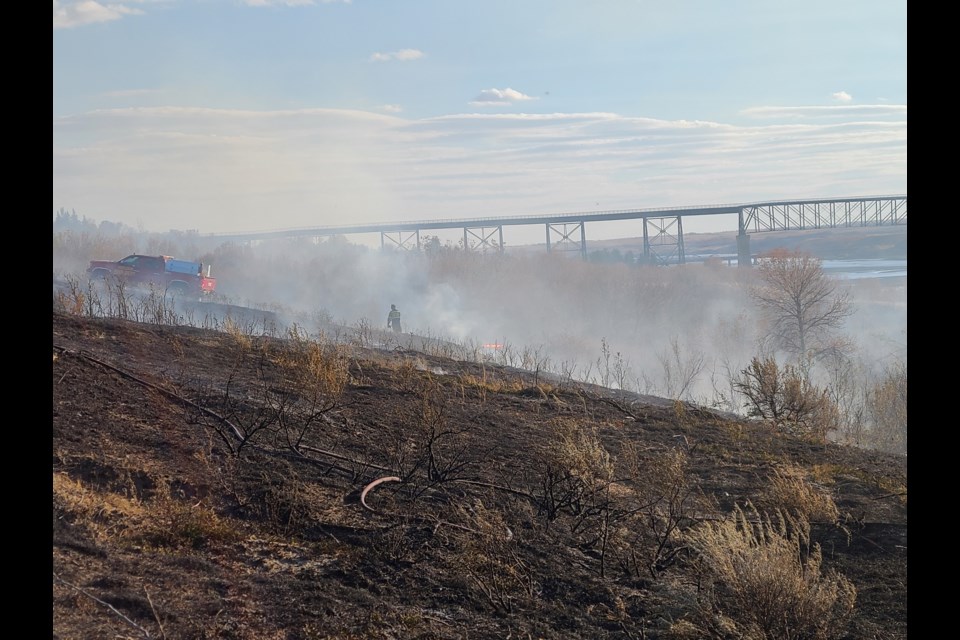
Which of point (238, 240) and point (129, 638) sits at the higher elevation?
point (238, 240)

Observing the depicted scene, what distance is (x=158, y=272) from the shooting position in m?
30.2

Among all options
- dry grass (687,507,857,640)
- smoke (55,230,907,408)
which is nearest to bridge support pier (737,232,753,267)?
smoke (55,230,907,408)

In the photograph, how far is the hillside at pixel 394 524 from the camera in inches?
187

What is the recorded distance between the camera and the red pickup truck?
97.3 ft

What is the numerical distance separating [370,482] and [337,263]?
1886 inches

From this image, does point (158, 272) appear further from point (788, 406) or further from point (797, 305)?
point (797, 305)

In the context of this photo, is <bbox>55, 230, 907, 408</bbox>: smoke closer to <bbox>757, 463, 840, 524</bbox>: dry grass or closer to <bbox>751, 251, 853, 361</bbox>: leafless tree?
<bbox>751, 251, 853, 361</bbox>: leafless tree

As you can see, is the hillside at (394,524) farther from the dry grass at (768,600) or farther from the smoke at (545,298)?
the smoke at (545,298)

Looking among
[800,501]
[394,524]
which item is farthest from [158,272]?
[800,501]

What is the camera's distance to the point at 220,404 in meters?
8.09

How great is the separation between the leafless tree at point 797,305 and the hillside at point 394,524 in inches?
1179
